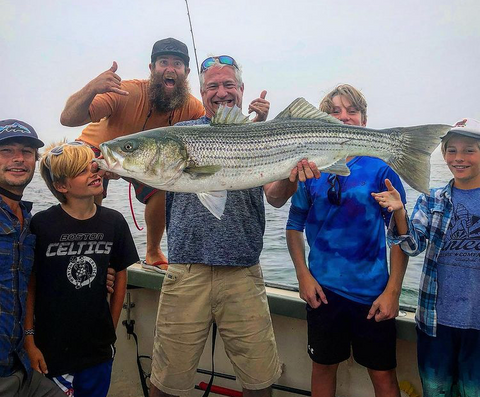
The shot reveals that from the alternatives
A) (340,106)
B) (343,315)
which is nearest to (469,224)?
(343,315)

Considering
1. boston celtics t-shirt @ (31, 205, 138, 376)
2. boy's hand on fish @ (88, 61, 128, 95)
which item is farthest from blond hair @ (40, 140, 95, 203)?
boy's hand on fish @ (88, 61, 128, 95)

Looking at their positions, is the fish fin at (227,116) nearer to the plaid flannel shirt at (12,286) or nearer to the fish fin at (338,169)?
the fish fin at (338,169)

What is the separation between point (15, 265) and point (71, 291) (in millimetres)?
438

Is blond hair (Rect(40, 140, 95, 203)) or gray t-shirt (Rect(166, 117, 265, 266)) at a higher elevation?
blond hair (Rect(40, 140, 95, 203))

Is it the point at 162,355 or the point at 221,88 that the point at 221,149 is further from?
the point at 162,355

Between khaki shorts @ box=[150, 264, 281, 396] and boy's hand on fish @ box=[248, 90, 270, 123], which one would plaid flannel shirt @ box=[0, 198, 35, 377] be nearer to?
khaki shorts @ box=[150, 264, 281, 396]

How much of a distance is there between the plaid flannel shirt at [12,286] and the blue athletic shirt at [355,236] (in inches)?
81.3

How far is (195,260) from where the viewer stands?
10.4ft

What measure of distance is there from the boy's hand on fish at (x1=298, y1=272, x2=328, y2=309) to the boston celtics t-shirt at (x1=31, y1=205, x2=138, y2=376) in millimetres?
1504

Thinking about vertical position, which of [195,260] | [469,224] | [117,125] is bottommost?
[195,260]

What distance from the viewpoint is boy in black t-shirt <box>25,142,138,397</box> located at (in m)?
2.86

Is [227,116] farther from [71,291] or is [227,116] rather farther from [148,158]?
[71,291]

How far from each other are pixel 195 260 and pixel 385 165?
1638mm

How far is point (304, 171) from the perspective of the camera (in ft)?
9.27
